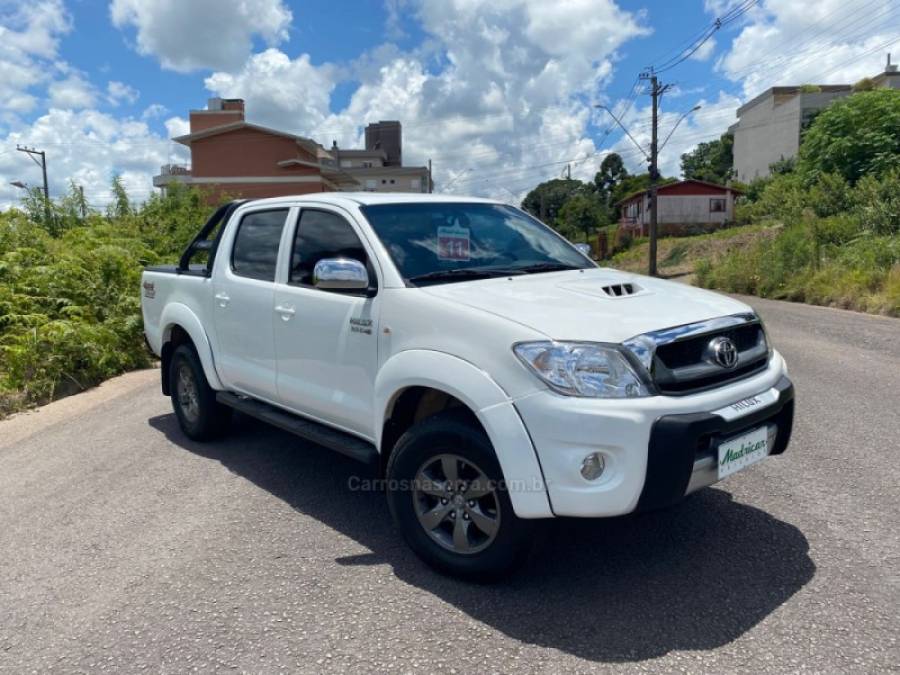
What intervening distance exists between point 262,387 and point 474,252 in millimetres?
1714

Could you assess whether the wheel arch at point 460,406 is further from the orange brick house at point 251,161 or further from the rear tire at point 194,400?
the orange brick house at point 251,161

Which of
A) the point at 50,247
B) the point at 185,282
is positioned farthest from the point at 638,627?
the point at 50,247

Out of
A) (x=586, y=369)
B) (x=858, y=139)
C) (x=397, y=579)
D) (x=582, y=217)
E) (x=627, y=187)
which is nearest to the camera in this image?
(x=586, y=369)

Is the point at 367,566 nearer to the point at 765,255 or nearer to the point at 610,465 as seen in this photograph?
the point at 610,465

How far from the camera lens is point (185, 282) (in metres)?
5.71

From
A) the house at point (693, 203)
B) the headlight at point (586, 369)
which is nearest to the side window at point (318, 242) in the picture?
the headlight at point (586, 369)

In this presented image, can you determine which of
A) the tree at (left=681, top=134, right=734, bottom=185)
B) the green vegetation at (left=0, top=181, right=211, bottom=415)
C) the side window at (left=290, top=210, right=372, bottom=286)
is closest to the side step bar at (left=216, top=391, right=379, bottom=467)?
the side window at (left=290, top=210, right=372, bottom=286)

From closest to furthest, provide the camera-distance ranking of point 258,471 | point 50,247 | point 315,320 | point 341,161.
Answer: point 315,320, point 258,471, point 50,247, point 341,161

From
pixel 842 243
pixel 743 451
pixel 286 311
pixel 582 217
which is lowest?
pixel 743 451

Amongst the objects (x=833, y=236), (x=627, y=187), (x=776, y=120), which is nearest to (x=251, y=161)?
(x=833, y=236)

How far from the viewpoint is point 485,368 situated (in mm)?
3117

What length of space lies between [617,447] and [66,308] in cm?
835

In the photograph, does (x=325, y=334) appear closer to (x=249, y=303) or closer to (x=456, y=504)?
(x=249, y=303)

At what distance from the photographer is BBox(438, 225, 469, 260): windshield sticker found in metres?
4.07
